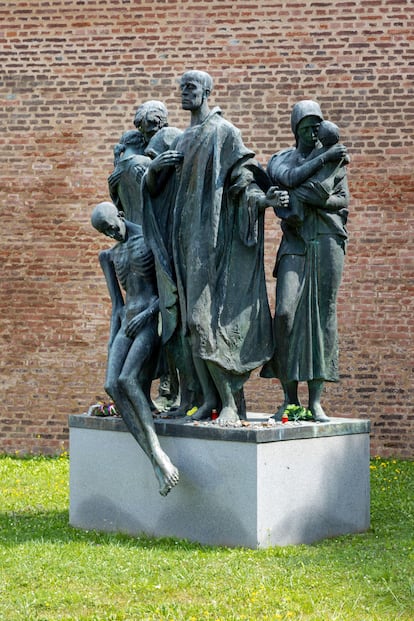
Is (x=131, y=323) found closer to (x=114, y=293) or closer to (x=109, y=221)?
(x=114, y=293)

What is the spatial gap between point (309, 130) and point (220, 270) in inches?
45.3

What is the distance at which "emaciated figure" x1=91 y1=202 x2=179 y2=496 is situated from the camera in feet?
23.3

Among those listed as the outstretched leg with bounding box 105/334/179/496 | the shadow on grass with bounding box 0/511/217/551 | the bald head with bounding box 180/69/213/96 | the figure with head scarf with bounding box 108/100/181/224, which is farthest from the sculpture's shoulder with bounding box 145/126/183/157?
the shadow on grass with bounding box 0/511/217/551

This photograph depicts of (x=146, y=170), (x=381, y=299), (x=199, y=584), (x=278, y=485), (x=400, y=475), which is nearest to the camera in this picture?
(x=199, y=584)

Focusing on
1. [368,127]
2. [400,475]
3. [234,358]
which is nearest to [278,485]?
[234,358]

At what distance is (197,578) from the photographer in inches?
228

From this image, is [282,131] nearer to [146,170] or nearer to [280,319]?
[146,170]

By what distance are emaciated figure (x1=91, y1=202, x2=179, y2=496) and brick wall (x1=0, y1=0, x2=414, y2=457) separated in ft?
15.8

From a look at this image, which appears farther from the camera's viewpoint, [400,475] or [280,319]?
[400,475]

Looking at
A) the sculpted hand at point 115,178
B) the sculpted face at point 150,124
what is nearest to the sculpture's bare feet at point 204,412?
the sculpted hand at point 115,178

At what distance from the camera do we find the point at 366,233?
39.8 feet

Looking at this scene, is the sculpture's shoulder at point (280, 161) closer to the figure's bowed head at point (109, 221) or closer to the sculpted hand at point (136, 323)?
the figure's bowed head at point (109, 221)

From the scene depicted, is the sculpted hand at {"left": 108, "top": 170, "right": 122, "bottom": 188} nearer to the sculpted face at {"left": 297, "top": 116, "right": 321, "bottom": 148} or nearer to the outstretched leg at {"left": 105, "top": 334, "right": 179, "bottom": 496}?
the outstretched leg at {"left": 105, "top": 334, "right": 179, "bottom": 496}

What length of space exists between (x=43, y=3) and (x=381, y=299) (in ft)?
17.1
